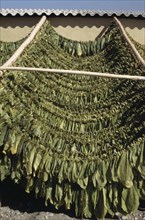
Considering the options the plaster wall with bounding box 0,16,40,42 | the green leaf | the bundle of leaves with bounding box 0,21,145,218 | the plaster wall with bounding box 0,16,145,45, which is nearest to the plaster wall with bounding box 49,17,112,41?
the plaster wall with bounding box 0,16,145,45

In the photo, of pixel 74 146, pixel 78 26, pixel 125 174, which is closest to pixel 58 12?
pixel 78 26

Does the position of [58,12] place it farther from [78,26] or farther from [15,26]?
[15,26]

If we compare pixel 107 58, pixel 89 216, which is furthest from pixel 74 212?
pixel 107 58

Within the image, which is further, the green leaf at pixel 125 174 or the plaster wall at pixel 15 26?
the plaster wall at pixel 15 26

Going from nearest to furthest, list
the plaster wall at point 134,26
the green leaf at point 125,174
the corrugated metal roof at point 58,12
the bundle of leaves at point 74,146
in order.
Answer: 1. the green leaf at point 125,174
2. the bundle of leaves at point 74,146
3. the corrugated metal roof at point 58,12
4. the plaster wall at point 134,26

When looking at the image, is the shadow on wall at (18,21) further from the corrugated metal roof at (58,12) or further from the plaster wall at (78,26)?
the plaster wall at (78,26)

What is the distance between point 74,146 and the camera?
5.21m

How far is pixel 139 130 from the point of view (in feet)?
16.6

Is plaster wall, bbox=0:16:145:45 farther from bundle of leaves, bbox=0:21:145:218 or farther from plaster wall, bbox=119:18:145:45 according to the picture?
bundle of leaves, bbox=0:21:145:218

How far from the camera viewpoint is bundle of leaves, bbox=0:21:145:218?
15.8ft

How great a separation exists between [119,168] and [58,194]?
849 millimetres

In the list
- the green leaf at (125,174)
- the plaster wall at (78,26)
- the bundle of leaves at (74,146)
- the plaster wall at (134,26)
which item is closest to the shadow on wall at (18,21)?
the plaster wall at (78,26)

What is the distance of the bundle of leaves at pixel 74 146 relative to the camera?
482 centimetres

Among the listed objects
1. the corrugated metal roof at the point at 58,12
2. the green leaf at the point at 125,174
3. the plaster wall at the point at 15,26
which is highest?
the corrugated metal roof at the point at 58,12
